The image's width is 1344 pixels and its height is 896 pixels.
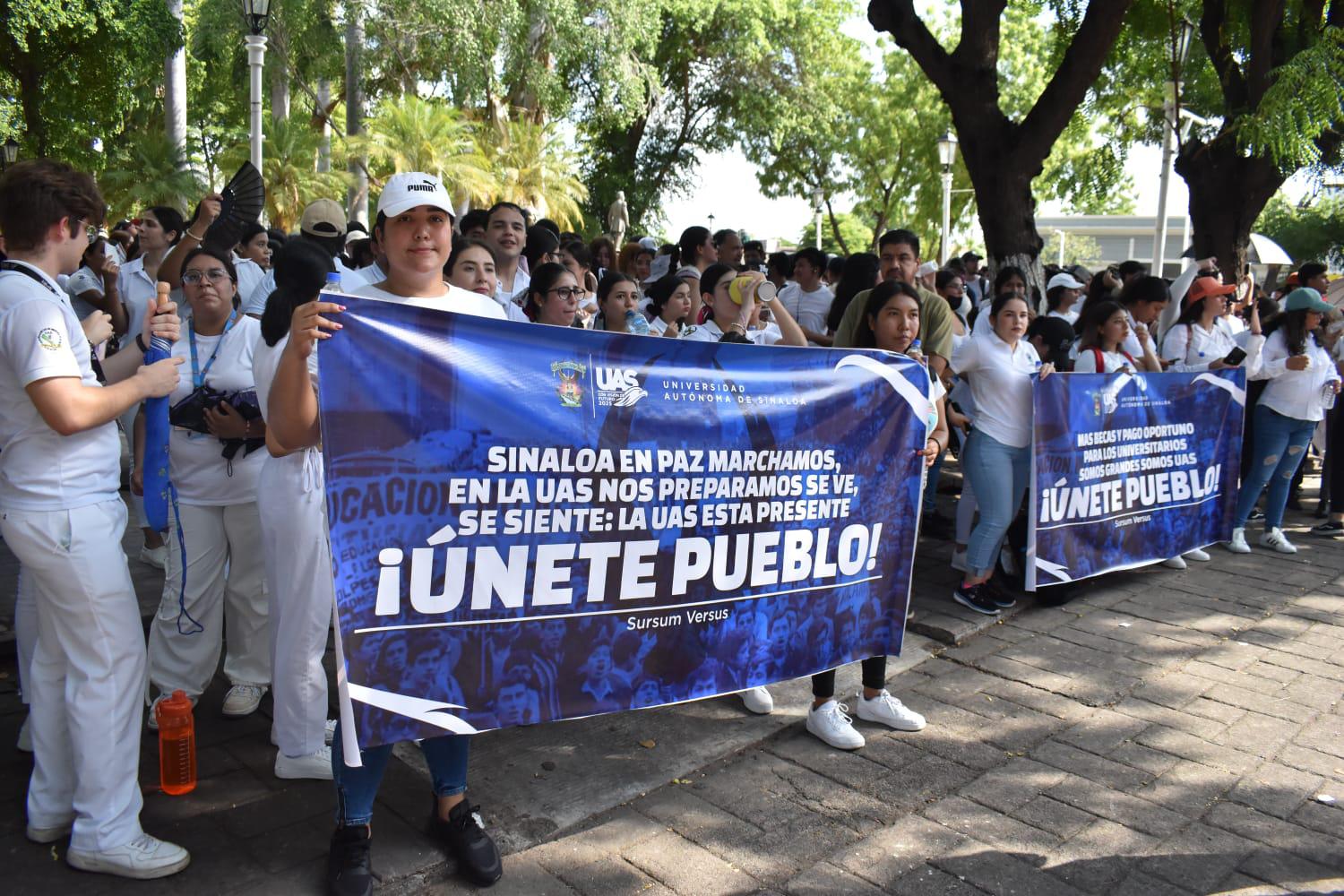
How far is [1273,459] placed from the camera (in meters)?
7.58

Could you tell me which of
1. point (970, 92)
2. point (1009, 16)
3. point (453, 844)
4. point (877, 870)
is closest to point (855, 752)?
point (877, 870)

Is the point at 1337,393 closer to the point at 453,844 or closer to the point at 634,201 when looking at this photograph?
the point at 453,844

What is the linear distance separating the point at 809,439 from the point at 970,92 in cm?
751

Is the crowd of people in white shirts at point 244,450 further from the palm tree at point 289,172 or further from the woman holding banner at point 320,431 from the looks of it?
the palm tree at point 289,172

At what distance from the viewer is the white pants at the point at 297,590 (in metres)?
3.48

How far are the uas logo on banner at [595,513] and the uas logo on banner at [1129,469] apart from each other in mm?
1997

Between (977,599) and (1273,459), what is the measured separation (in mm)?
3194

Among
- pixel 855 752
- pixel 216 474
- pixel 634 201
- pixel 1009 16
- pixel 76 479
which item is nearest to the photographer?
pixel 76 479

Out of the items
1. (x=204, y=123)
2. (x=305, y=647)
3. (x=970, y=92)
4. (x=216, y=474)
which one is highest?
(x=204, y=123)

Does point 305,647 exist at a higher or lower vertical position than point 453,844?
higher

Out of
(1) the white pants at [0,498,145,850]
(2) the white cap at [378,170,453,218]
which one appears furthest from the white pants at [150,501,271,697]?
(2) the white cap at [378,170,453,218]

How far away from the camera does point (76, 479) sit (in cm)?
296

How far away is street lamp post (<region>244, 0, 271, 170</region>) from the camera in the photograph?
10.9 m

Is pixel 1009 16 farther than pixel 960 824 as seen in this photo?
Yes
